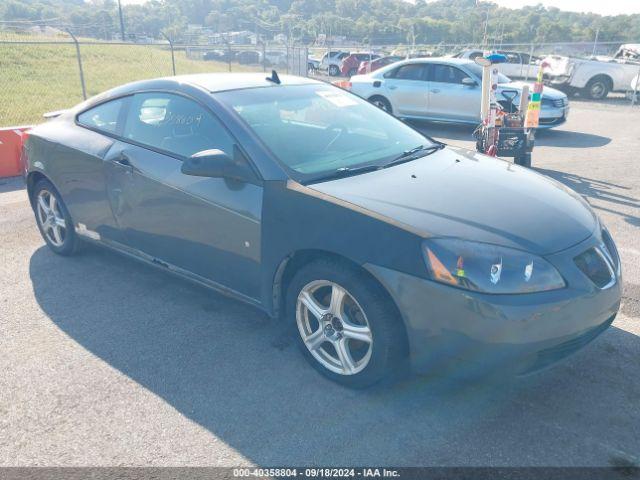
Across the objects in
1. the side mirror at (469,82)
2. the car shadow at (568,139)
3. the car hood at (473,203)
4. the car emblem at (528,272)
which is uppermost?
the car hood at (473,203)

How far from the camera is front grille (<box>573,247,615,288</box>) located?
9.39ft

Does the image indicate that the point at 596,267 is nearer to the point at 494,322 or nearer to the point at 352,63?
the point at 494,322

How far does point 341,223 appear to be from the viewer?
2957mm

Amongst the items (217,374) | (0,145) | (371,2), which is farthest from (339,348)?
(371,2)

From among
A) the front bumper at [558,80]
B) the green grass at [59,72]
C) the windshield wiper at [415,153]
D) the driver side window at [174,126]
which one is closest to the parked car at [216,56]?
the green grass at [59,72]

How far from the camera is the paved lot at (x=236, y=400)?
269cm

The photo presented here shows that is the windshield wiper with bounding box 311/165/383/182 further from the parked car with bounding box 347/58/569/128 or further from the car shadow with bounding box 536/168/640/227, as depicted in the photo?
the parked car with bounding box 347/58/569/128

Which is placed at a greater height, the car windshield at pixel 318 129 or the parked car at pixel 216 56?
the car windshield at pixel 318 129

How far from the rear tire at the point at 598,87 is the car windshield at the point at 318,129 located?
16.9 m

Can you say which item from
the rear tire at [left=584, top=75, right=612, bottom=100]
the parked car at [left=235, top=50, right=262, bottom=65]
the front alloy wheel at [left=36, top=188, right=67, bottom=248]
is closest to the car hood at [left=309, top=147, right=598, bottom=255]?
the front alloy wheel at [left=36, top=188, right=67, bottom=248]

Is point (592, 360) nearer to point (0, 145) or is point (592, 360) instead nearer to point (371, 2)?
point (0, 145)

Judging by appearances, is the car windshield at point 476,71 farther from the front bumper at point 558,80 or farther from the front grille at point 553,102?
the front bumper at point 558,80

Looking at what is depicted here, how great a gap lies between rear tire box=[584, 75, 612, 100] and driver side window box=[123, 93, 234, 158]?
18.0 meters

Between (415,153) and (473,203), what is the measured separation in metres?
0.95
